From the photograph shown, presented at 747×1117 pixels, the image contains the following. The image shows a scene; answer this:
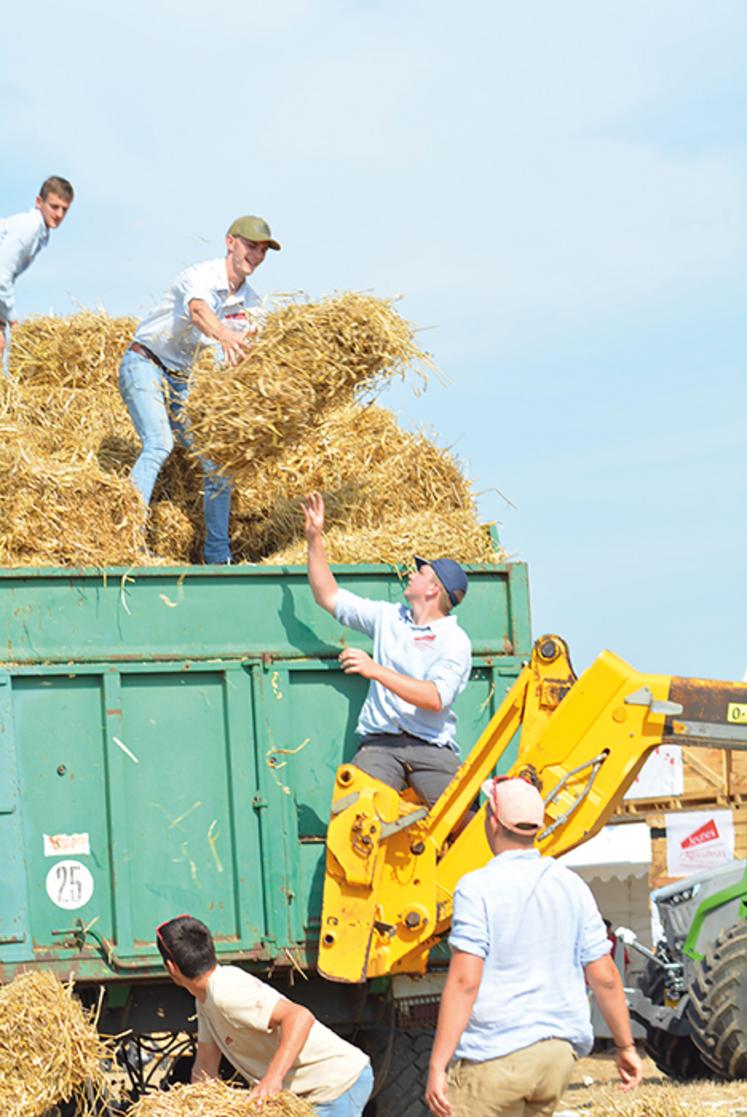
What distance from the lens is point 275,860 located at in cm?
793

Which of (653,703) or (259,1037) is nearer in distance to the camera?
(259,1037)

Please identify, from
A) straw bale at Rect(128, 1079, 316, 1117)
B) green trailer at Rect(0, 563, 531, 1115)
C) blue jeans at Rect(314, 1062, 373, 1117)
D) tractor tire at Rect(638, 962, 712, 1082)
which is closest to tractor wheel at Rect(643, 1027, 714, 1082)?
tractor tire at Rect(638, 962, 712, 1082)

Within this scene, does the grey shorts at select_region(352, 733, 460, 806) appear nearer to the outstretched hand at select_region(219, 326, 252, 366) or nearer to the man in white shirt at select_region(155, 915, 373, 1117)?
the man in white shirt at select_region(155, 915, 373, 1117)

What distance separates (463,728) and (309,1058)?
2371 mm

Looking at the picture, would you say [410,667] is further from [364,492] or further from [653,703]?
[364,492]

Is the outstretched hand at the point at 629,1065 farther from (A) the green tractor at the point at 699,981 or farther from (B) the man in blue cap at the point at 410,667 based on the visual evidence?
(A) the green tractor at the point at 699,981

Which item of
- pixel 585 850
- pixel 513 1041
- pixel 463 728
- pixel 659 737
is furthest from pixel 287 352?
pixel 585 850

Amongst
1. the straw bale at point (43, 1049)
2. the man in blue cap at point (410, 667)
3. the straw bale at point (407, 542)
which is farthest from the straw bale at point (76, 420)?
the straw bale at point (43, 1049)

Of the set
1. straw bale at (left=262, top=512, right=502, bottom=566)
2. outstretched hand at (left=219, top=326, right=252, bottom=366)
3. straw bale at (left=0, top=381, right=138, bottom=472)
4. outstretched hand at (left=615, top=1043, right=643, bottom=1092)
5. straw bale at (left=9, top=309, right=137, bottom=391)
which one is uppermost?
straw bale at (left=9, top=309, right=137, bottom=391)

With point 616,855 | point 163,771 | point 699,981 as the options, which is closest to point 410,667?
point 163,771

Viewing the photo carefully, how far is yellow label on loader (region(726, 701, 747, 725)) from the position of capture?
782cm

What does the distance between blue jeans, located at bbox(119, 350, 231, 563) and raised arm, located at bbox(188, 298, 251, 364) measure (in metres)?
0.38

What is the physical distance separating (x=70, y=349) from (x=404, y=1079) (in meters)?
4.97

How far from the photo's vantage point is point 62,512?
328 inches
